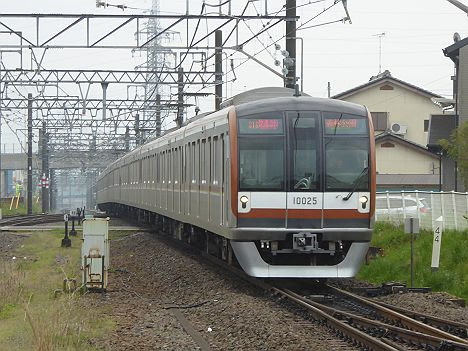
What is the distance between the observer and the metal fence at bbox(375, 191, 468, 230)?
1959 centimetres

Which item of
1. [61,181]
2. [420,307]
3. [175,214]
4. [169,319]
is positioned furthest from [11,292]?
[61,181]

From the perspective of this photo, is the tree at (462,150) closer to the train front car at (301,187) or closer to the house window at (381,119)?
the train front car at (301,187)

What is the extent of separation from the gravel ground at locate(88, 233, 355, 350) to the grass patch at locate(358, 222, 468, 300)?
285 cm

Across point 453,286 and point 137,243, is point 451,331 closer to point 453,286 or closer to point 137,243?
point 453,286

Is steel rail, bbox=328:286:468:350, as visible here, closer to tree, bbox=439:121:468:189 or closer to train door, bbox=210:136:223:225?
train door, bbox=210:136:223:225

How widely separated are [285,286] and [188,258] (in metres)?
5.32

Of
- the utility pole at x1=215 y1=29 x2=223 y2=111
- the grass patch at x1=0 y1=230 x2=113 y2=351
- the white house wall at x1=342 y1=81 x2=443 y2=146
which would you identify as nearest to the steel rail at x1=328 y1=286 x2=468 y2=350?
the grass patch at x1=0 y1=230 x2=113 y2=351

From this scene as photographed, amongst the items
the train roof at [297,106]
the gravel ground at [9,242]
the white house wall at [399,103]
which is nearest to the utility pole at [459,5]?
the train roof at [297,106]

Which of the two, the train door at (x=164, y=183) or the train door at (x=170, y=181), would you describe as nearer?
the train door at (x=170, y=181)

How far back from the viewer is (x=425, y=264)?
1617 cm

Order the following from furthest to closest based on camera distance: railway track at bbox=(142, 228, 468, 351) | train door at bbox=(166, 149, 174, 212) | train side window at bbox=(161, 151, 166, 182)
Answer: train side window at bbox=(161, 151, 166, 182), train door at bbox=(166, 149, 174, 212), railway track at bbox=(142, 228, 468, 351)

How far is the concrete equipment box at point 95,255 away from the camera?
13.6 m

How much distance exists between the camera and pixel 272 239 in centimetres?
1316

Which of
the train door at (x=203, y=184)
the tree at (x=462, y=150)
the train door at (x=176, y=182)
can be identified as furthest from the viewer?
the train door at (x=176, y=182)
